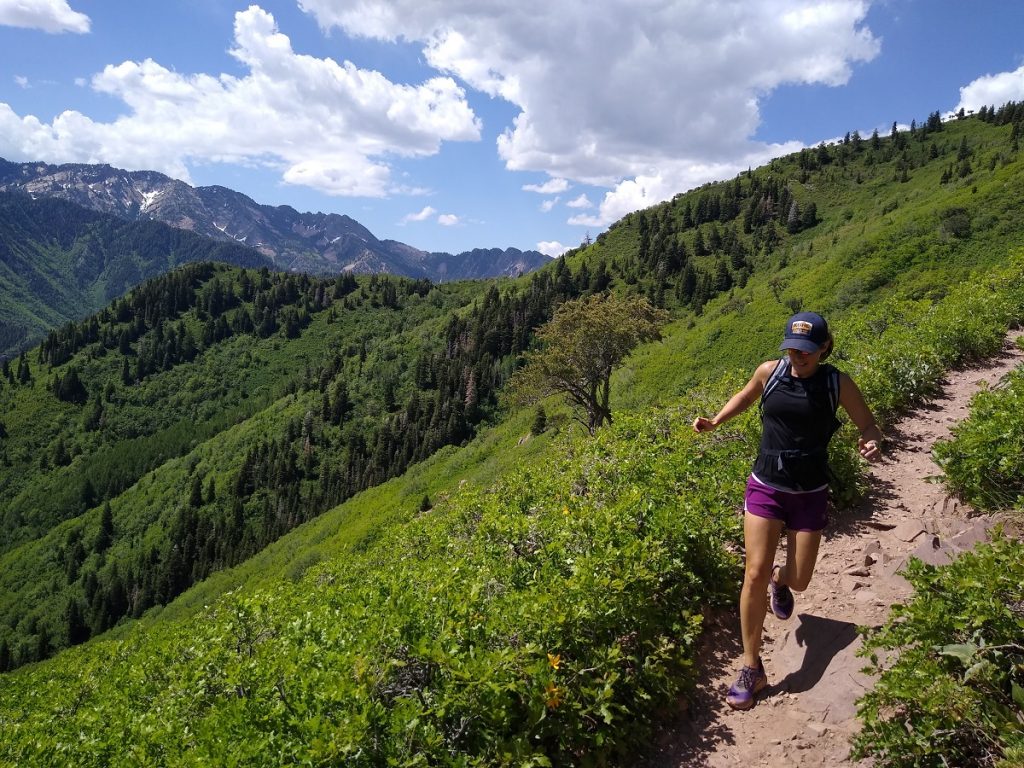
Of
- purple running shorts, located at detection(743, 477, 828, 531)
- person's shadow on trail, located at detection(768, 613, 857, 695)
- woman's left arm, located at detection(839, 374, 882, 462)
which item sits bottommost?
person's shadow on trail, located at detection(768, 613, 857, 695)

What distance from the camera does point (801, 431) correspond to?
4809 millimetres

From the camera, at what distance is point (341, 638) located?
4.73 m

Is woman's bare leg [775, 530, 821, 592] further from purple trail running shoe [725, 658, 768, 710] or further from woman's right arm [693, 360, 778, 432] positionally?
woman's right arm [693, 360, 778, 432]

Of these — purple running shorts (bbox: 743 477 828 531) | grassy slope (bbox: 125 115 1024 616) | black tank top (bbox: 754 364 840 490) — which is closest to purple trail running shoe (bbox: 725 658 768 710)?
purple running shorts (bbox: 743 477 828 531)

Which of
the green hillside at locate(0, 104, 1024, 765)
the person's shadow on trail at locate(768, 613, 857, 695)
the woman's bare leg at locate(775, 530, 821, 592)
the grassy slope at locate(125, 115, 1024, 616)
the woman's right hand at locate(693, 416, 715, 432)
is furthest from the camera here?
the grassy slope at locate(125, 115, 1024, 616)

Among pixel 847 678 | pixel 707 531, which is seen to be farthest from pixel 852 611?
pixel 707 531

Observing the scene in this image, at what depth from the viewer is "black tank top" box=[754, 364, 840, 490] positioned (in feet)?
15.6

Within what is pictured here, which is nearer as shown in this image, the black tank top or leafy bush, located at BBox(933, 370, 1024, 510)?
the black tank top

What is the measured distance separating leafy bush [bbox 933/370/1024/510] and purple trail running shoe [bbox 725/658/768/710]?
10.8ft

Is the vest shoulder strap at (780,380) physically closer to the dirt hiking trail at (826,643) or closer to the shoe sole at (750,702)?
the dirt hiking trail at (826,643)

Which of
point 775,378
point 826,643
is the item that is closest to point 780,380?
point 775,378

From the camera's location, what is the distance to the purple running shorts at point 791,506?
193 inches

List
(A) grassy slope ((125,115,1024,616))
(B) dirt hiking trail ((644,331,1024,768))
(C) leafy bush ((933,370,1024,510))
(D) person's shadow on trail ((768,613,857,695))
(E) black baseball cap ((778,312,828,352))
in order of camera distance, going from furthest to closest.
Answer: (A) grassy slope ((125,115,1024,616)) < (C) leafy bush ((933,370,1024,510)) < (D) person's shadow on trail ((768,613,857,695)) < (E) black baseball cap ((778,312,828,352)) < (B) dirt hiking trail ((644,331,1024,768))

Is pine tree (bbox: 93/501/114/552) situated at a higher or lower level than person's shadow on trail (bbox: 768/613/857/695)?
lower
